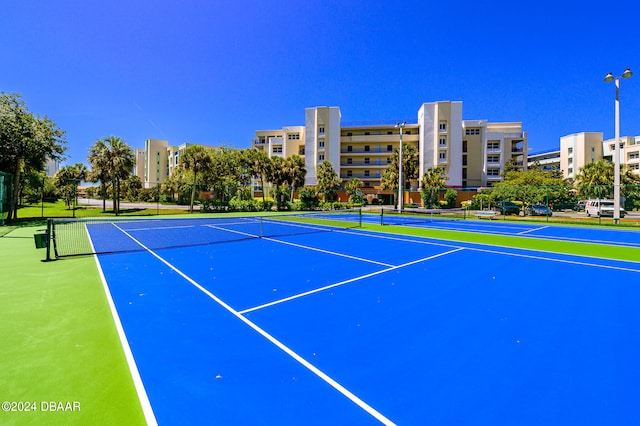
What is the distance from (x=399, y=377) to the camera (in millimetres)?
3613

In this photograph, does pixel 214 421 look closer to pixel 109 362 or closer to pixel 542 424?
pixel 109 362

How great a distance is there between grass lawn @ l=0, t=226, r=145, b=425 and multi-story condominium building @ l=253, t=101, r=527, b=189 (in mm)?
65162

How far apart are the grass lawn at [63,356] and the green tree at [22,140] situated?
791 inches

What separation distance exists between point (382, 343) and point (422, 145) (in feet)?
224

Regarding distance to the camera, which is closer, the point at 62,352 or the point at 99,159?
the point at 62,352

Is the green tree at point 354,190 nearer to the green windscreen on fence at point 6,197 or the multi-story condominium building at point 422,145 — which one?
the multi-story condominium building at point 422,145

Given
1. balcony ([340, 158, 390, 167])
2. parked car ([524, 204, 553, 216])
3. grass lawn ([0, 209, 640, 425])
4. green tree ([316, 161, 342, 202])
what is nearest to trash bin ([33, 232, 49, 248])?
grass lawn ([0, 209, 640, 425])

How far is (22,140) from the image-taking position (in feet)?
70.8

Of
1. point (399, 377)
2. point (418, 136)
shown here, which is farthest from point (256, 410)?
point (418, 136)

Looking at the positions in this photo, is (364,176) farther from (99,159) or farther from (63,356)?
(63,356)

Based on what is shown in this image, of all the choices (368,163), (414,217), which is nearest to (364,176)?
(368,163)

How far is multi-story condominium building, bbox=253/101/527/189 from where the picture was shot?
6556cm

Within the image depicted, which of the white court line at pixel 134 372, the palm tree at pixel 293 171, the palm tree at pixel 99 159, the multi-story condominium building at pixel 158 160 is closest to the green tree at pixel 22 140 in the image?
the palm tree at pixel 99 159

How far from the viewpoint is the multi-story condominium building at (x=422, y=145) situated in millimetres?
65562
